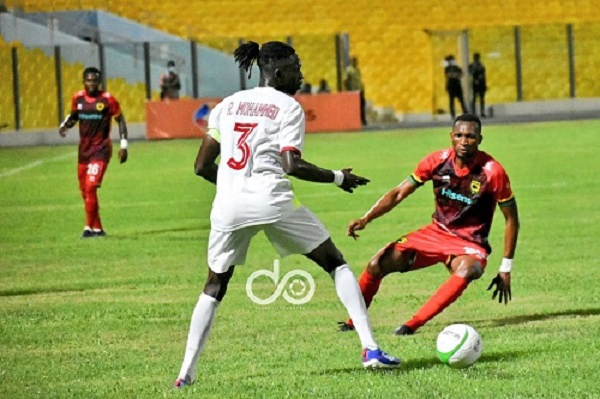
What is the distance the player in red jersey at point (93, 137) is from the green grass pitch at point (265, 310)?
443mm

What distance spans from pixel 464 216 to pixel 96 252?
7642mm

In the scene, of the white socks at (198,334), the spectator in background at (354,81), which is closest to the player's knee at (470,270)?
the white socks at (198,334)

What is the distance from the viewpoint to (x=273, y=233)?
8.73 metres

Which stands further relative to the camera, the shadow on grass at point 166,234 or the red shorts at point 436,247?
the shadow on grass at point 166,234

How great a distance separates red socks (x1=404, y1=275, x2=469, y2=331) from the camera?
1062cm

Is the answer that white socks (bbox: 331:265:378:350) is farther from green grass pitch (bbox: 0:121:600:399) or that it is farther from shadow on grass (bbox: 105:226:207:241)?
shadow on grass (bbox: 105:226:207:241)

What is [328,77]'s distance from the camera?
51812mm

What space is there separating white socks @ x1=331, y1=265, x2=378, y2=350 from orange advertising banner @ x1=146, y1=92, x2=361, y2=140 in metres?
36.2

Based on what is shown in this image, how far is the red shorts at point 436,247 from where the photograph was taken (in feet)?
35.8

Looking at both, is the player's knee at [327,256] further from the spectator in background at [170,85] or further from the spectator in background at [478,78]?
the spectator in background at [478,78]

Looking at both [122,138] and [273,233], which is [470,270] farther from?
[122,138]

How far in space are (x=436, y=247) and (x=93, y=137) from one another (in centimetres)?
946

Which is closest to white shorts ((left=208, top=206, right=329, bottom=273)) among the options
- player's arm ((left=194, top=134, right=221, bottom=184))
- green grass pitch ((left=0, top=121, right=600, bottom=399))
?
player's arm ((left=194, top=134, right=221, bottom=184))

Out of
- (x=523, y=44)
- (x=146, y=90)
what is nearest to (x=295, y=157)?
(x=146, y=90)
